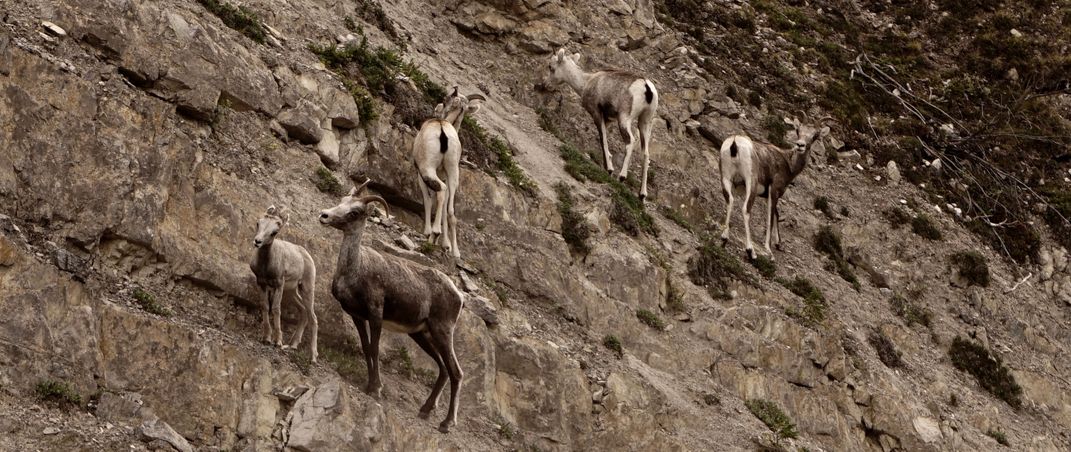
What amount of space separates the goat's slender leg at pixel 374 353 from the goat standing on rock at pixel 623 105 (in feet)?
32.5

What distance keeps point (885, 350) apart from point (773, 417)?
15.7 feet

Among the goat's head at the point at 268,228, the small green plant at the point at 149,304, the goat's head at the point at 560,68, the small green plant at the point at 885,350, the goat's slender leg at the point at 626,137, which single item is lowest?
the small green plant at the point at 885,350

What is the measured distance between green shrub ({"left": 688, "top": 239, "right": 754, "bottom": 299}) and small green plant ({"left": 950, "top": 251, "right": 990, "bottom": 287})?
7184 millimetres

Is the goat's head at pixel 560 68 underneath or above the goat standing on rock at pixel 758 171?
above

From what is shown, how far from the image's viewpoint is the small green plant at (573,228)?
65.8 feet

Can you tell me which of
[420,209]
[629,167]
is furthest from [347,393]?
[629,167]

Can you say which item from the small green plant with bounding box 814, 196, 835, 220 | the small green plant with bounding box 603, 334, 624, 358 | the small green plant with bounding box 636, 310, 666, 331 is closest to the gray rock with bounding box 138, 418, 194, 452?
the small green plant with bounding box 603, 334, 624, 358

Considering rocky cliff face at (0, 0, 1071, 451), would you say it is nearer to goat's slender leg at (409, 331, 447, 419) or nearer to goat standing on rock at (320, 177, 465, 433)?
goat's slender leg at (409, 331, 447, 419)

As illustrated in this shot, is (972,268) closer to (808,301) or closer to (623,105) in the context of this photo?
(808,301)

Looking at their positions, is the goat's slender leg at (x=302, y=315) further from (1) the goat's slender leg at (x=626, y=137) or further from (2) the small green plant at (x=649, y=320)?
(1) the goat's slender leg at (x=626, y=137)

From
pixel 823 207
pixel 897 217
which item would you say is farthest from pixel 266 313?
pixel 897 217

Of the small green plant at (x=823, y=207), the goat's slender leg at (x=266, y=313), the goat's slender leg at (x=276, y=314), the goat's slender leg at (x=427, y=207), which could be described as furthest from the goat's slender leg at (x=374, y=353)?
the small green plant at (x=823, y=207)

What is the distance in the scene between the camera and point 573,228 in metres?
20.2

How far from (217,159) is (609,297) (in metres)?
6.38
